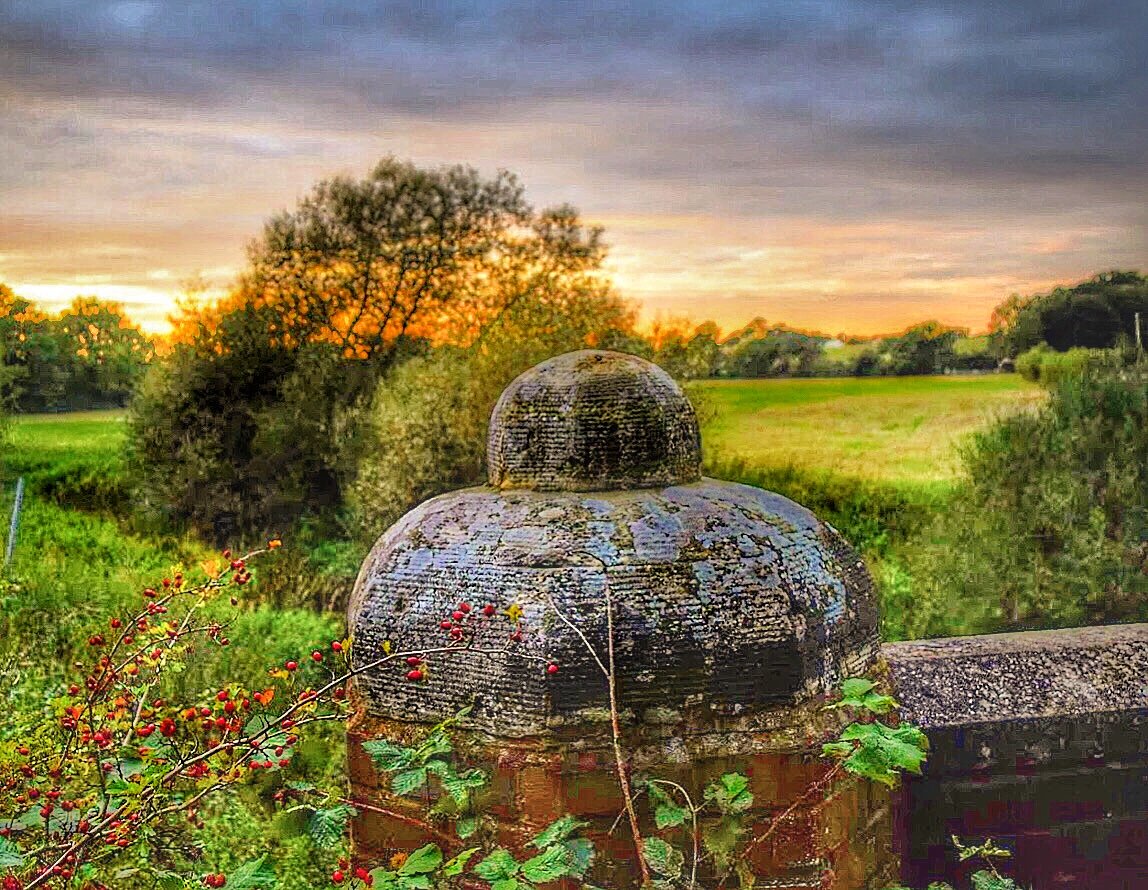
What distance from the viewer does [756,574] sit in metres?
3.20

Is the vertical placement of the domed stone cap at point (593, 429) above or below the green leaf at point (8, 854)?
above

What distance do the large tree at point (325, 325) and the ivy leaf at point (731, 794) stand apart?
1536 cm

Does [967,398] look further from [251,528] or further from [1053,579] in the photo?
[251,528]

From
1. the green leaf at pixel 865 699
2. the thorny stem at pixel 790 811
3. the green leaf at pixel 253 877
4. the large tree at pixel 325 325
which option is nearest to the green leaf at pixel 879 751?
the green leaf at pixel 865 699

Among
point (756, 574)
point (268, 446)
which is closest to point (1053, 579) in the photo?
point (756, 574)

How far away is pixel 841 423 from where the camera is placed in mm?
16781

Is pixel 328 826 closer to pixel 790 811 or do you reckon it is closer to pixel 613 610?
pixel 613 610

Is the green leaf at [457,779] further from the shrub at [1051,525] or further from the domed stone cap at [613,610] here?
the shrub at [1051,525]

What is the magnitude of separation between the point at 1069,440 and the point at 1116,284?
3383 millimetres

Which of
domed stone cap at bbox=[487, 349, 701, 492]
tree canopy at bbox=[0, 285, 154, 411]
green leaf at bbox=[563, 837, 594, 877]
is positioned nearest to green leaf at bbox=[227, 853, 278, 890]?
green leaf at bbox=[563, 837, 594, 877]

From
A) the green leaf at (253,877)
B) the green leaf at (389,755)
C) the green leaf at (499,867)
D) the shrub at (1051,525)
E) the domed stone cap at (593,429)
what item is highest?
the domed stone cap at (593,429)

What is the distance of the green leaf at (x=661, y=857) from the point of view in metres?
2.68

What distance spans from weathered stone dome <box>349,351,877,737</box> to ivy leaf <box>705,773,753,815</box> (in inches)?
11.1

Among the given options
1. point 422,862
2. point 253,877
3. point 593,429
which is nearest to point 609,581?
point 593,429
